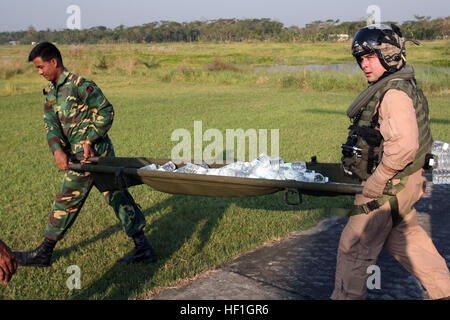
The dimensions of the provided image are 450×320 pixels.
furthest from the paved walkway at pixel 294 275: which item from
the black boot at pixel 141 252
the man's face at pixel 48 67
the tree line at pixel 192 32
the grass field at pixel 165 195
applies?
the tree line at pixel 192 32

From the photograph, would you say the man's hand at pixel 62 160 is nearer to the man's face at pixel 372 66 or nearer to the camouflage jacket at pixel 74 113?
the camouflage jacket at pixel 74 113

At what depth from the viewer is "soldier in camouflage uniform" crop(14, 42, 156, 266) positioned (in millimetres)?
4402

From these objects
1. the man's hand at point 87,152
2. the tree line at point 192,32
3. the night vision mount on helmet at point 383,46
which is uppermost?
the tree line at point 192,32

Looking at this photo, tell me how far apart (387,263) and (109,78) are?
108 ft

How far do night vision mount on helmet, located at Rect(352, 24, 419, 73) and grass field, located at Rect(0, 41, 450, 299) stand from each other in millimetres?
1294

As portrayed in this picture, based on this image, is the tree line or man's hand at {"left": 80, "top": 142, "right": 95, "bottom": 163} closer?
man's hand at {"left": 80, "top": 142, "right": 95, "bottom": 163}

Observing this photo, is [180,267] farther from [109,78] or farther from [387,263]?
[109,78]

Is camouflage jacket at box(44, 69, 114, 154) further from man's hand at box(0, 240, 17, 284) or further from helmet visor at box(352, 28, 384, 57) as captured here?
helmet visor at box(352, 28, 384, 57)

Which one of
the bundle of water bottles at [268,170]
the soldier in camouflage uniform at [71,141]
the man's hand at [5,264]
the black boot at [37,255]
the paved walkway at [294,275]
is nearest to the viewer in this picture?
the man's hand at [5,264]

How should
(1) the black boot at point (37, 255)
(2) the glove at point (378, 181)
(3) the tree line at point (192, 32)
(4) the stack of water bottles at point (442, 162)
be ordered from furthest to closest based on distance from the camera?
(3) the tree line at point (192, 32)
(1) the black boot at point (37, 255)
(4) the stack of water bottles at point (442, 162)
(2) the glove at point (378, 181)

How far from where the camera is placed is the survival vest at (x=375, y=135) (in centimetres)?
296

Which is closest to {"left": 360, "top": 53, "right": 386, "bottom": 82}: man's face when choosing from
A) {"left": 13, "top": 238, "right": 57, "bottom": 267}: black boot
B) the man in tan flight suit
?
the man in tan flight suit

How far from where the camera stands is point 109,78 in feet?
116

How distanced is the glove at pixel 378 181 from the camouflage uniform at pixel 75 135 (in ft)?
7.70
